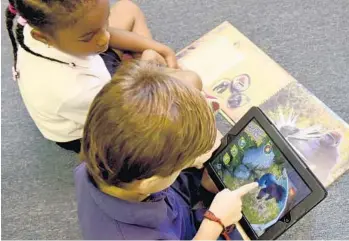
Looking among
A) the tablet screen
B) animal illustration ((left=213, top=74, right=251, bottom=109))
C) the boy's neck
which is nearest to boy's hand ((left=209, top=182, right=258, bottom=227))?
the tablet screen

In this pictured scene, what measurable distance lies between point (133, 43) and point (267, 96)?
310 millimetres

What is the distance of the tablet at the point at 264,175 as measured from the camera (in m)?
0.84

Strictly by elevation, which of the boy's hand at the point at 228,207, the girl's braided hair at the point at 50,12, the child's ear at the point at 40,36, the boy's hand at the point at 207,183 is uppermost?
the girl's braided hair at the point at 50,12

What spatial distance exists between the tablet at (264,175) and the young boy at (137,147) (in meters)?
0.20

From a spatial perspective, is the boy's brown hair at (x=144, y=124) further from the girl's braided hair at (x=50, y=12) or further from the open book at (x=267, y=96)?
the open book at (x=267, y=96)

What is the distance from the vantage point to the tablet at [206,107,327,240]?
835mm

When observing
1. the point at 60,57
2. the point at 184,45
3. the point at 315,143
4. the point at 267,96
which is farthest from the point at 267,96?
the point at 60,57

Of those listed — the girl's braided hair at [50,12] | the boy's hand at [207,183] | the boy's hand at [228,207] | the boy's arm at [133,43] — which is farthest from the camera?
the boy's arm at [133,43]

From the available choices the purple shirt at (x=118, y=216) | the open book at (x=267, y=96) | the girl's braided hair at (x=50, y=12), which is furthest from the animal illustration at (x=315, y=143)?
the girl's braided hair at (x=50, y=12)

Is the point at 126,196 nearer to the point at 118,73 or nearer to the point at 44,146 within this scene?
the point at 118,73

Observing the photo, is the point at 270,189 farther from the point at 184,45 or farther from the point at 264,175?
the point at 184,45

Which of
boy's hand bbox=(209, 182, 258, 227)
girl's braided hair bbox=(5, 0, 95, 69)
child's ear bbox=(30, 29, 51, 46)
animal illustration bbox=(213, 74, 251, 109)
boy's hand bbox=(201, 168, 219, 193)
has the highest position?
girl's braided hair bbox=(5, 0, 95, 69)

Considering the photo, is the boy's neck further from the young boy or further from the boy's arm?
the boy's arm

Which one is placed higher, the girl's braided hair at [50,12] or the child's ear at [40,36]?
the girl's braided hair at [50,12]
